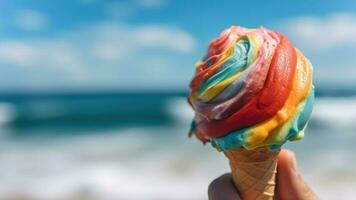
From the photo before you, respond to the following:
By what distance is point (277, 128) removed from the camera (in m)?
1.95

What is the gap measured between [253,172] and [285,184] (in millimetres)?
137

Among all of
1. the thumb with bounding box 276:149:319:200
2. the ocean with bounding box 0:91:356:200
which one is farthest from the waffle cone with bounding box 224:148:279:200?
the ocean with bounding box 0:91:356:200

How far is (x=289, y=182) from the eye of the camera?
2.13 metres

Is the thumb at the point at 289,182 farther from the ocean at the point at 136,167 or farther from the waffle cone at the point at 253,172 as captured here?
the ocean at the point at 136,167

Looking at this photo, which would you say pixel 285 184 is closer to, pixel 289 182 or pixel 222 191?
pixel 289 182

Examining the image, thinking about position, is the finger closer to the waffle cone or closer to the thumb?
the waffle cone

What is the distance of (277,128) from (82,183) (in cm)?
626

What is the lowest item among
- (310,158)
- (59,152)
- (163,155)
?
(310,158)

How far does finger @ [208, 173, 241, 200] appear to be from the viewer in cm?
202

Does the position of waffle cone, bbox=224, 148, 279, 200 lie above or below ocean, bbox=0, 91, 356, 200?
below

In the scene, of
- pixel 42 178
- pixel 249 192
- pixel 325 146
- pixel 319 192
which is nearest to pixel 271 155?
pixel 249 192

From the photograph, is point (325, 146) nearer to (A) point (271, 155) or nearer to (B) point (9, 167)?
(B) point (9, 167)

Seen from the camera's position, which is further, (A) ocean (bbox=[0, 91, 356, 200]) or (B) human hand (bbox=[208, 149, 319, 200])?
(A) ocean (bbox=[0, 91, 356, 200])

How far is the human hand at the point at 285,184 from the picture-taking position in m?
2.06
